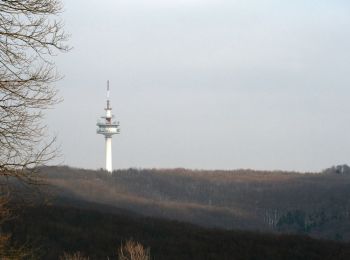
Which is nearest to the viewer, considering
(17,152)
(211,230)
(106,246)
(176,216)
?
(17,152)

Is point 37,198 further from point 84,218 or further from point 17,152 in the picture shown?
point 84,218

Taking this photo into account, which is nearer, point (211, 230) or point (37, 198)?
point (37, 198)

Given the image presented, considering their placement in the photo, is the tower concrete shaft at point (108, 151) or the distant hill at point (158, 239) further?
the tower concrete shaft at point (108, 151)

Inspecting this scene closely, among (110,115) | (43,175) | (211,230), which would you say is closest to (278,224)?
(110,115)

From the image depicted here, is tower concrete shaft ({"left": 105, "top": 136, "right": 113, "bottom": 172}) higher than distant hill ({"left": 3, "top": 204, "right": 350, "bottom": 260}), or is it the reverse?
tower concrete shaft ({"left": 105, "top": 136, "right": 113, "bottom": 172})

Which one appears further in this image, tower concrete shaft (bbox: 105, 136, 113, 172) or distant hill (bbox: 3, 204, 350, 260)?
tower concrete shaft (bbox: 105, 136, 113, 172)

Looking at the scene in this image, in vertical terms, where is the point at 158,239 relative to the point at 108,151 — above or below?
below

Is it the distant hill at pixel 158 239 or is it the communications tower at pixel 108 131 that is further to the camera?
the communications tower at pixel 108 131

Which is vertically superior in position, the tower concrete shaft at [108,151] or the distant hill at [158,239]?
the tower concrete shaft at [108,151]

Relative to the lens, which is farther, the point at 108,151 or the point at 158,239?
the point at 108,151

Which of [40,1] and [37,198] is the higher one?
[40,1]

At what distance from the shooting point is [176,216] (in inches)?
7549

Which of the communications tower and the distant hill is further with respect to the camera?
the communications tower

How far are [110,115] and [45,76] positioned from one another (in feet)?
521
